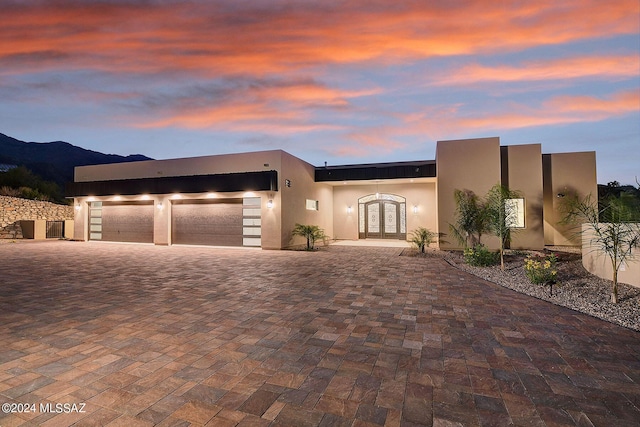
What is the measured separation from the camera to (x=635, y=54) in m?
7.56

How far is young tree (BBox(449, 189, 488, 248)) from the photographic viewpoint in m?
11.4

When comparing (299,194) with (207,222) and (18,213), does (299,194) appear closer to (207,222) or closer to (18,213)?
(207,222)

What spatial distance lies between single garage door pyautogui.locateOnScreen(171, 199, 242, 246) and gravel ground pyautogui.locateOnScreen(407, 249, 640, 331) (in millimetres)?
9649

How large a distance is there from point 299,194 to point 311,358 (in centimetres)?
1120

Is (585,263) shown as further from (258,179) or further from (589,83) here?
(258,179)

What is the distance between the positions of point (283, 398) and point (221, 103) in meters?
13.7

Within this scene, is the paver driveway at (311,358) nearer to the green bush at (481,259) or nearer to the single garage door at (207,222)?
Answer: the green bush at (481,259)

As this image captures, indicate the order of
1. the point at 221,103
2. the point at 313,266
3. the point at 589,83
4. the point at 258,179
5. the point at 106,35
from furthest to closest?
the point at 221,103, the point at 258,179, the point at 589,83, the point at 313,266, the point at 106,35

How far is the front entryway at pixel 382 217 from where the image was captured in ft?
53.7

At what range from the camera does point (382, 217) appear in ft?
54.9

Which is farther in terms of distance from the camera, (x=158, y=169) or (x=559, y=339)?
(x=158, y=169)

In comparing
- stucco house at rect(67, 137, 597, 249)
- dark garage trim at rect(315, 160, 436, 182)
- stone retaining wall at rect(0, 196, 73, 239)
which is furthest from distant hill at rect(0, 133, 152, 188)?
dark garage trim at rect(315, 160, 436, 182)

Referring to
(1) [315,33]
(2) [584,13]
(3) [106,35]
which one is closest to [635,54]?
(2) [584,13]

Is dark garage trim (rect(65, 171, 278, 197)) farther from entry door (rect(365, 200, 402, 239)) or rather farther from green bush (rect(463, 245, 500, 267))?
green bush (rect(463, 245, 500, 267))
